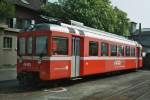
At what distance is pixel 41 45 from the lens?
16.8 metres

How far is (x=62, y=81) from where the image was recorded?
1889cm

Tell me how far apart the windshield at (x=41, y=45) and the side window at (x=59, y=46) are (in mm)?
350

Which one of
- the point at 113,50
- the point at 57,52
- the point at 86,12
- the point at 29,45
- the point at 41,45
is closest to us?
the point at 41,45

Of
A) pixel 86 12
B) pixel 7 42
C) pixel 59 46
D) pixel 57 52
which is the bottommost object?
pixel 57 52

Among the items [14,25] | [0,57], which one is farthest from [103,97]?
[14,25]

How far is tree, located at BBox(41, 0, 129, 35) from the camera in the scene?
134 feet

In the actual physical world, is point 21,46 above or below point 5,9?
below

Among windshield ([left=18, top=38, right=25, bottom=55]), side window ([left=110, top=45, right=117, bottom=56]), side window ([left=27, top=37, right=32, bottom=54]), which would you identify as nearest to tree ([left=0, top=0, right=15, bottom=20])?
windshield ([left=18, top=38, right=25, bottom=55])

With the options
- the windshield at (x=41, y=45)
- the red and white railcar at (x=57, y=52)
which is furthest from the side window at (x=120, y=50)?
the windshield at (x=41, y=45)

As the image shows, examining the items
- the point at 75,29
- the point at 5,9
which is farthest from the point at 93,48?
the point at 5,9

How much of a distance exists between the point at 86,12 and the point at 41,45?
80.4 ft

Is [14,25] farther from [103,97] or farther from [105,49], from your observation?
[103,97]

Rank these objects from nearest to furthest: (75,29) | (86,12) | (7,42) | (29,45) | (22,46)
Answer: (29,45)
(22,46)
(75,29)
(7,42)
(86,12)

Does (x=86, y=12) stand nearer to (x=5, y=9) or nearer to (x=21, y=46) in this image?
(x=5, y=9)
